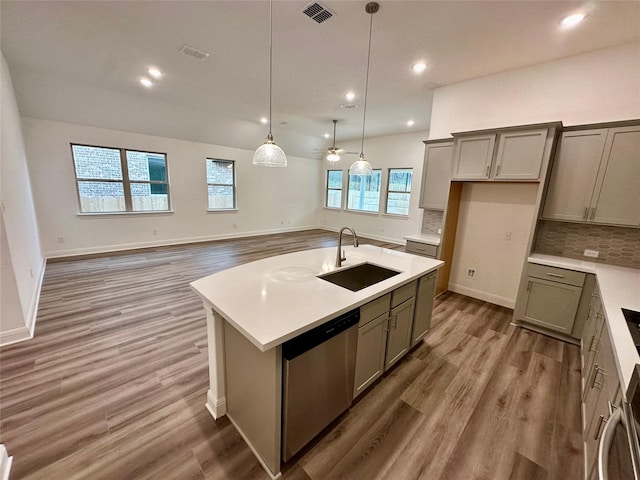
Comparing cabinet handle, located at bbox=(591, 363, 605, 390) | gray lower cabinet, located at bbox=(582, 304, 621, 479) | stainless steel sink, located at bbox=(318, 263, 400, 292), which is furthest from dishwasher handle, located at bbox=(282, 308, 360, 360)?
cabinet handle, located at bbox=(591, 363, 605, 390)

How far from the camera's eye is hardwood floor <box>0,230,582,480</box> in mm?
1489

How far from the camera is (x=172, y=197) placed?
6.44 meters

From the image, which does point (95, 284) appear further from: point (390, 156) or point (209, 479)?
point (390, 156)

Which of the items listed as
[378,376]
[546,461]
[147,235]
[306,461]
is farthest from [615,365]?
[147,235]

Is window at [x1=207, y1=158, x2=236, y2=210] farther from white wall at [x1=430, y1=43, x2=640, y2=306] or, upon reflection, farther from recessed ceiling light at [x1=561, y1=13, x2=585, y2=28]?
recessed ceiling light at [x1=561, y1=13, x2=585, y2=28]

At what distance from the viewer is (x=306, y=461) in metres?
1.51

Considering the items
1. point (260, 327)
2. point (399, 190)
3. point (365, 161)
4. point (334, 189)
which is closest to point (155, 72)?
point (365, 161)

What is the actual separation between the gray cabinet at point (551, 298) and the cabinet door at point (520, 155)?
1.07 meters

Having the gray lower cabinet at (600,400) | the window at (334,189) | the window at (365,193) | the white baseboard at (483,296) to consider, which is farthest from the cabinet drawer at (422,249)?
the window at (334,189)

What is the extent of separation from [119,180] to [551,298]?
7.87 m

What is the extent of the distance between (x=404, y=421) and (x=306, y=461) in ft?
2.41

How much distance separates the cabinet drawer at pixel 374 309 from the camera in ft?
5.61

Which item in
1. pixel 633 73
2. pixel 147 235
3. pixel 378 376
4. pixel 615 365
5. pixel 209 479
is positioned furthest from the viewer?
pixel 147 235

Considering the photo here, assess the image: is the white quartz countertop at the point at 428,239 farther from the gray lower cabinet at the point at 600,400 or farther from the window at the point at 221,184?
the window at the point at 221,184
